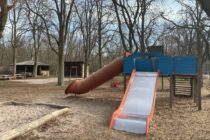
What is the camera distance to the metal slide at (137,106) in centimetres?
809

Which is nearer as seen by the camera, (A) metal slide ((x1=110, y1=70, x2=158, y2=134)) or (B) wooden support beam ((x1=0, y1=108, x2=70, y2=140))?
(B) wooden support beam ((x1=0, y1=108, x2=70, y2=140))

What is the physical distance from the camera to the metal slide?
26.6 feet

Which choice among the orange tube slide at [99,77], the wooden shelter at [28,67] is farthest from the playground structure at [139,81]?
the wooden shelter at [28,67]

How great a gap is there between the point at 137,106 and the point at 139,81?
1998 mm

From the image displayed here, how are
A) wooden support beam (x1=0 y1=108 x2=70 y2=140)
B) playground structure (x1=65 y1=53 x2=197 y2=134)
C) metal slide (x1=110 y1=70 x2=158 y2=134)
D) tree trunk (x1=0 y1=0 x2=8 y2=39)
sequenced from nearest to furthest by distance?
wooden support beam (x1=0 y1=108 x2=70 y2=140) < metal slide (x1=110 y1=70 x2=158 y2=134) < playground structure (x1=65 y1=53 x2=197 y2=134) < tree trunk (x1=0 y1=0 x2=8 y2=39)

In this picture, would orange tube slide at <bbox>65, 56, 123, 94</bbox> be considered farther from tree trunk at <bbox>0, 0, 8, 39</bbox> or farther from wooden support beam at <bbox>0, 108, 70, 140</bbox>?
wooden support beam at <bbox>0, 108, 70, 140</bbox>

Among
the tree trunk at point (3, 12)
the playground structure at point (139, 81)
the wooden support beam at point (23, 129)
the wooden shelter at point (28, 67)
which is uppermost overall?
the tree trunk at point (3, 12)

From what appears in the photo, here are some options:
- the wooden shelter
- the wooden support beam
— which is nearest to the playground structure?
the wooden support beam

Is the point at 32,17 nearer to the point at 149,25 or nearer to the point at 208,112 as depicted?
the point at 149,25

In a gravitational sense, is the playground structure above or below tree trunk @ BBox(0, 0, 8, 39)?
below

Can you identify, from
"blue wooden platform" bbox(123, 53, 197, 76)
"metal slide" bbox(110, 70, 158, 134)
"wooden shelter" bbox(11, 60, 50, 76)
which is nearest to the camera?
"metal slide" bbox(110, 70, 158, 134)

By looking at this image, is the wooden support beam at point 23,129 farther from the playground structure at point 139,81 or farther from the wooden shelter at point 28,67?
the wooden shelter at point 28,67

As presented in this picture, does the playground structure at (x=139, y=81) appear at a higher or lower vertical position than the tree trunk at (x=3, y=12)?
lower

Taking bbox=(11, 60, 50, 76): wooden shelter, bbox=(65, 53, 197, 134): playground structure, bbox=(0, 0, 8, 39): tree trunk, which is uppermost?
bbox=(0, 0, 8, 39): tree trunk
